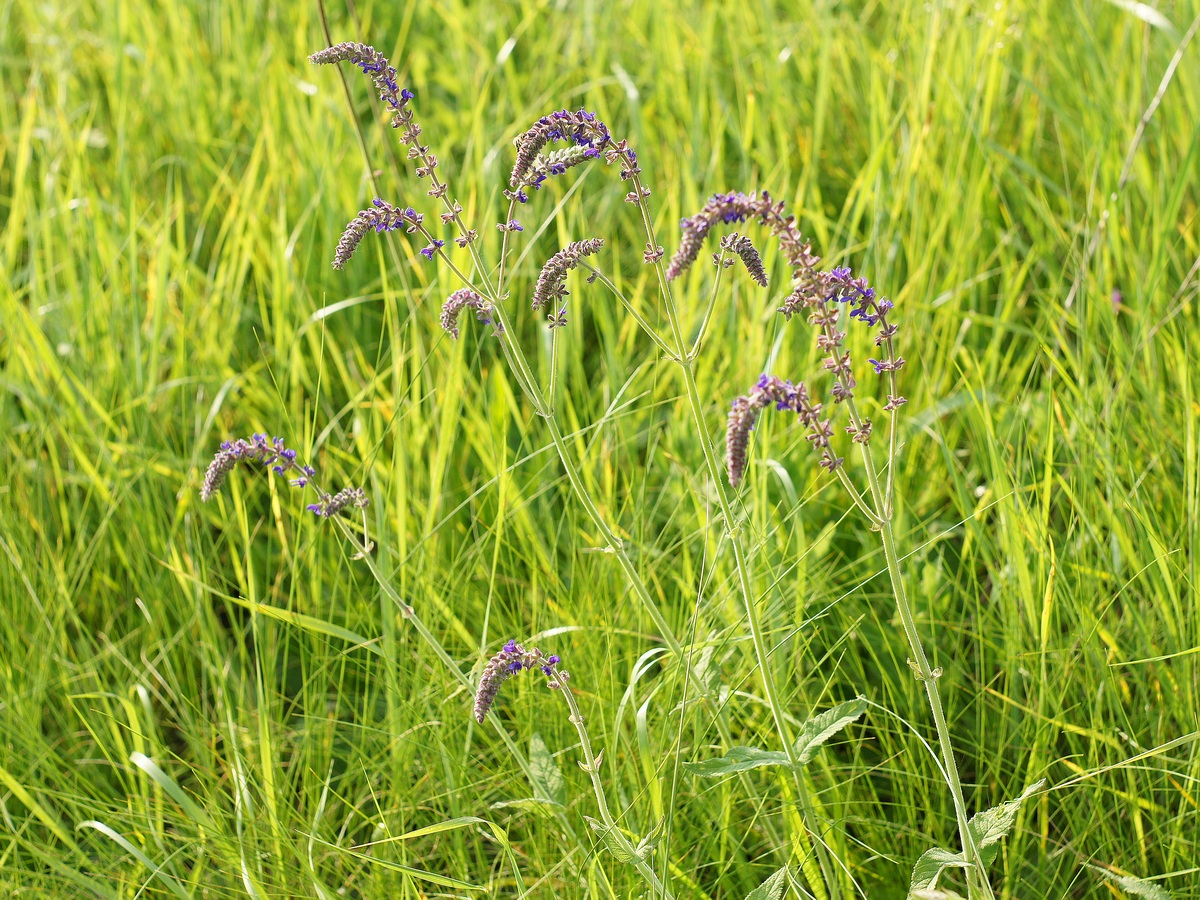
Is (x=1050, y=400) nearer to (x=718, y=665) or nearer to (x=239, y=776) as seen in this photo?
(x=718, y=665)

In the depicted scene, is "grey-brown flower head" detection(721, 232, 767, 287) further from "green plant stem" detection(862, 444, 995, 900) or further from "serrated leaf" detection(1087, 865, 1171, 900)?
"serrated leaf" detection(1087, 865, 1171, 900)

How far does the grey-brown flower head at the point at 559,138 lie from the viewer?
154cm

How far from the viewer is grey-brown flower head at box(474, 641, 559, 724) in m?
1.58

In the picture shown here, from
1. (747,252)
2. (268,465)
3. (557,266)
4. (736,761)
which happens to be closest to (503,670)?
(736,761)

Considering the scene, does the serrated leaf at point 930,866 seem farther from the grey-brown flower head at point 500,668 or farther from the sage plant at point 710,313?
the grey-brown flower head at point 500,668

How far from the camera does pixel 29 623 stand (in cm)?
264

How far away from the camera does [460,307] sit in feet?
5.53

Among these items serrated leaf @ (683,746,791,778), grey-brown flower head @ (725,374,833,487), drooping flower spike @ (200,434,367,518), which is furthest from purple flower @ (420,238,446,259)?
serrated leaf @ (683,746,791,778)

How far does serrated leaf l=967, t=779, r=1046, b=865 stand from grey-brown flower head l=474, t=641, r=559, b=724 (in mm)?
676

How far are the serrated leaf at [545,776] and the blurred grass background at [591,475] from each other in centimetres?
5

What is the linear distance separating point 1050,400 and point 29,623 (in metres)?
2.40

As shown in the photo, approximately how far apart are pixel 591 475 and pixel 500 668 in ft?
3.27

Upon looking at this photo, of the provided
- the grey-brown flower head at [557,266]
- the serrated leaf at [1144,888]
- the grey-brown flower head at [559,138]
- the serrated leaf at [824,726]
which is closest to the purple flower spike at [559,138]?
the grey-brown flower head at [559,138]

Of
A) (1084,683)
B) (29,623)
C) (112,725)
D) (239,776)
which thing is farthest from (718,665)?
(29,623)
